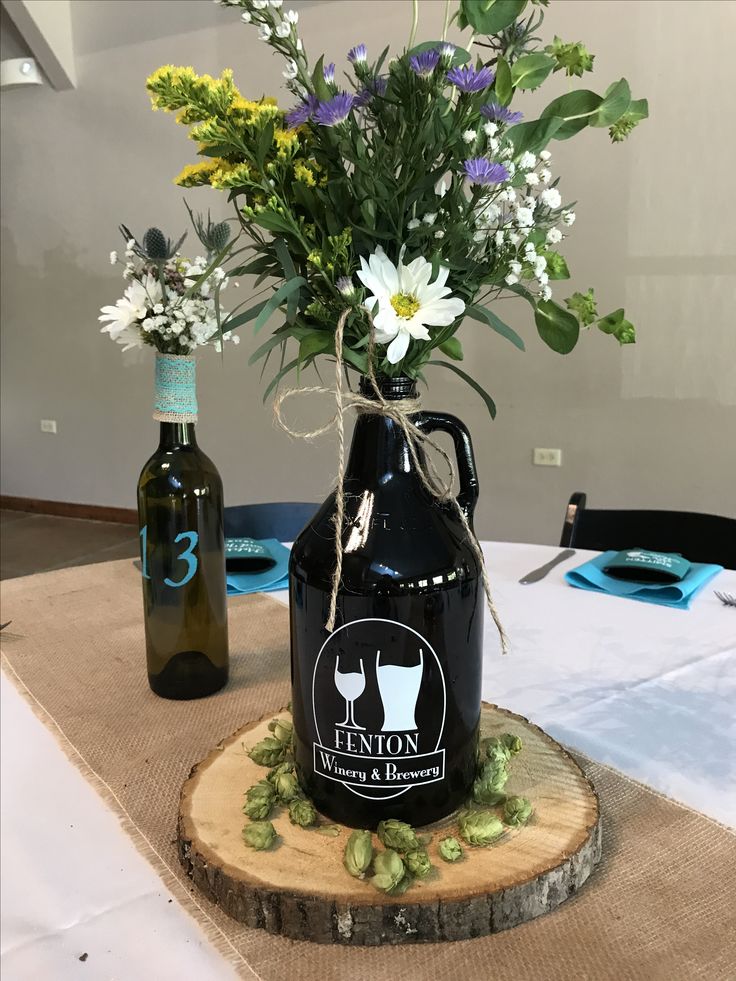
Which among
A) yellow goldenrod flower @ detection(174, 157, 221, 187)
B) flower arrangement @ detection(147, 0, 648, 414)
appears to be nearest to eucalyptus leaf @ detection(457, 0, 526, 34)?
flower arrangement @ detection(147, 0, 648, 414)

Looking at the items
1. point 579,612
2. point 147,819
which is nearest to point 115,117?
point 579,612

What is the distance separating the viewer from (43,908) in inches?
26.6

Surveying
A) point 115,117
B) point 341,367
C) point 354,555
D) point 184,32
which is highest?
point 184,32

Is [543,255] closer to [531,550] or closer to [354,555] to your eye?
[354,555]

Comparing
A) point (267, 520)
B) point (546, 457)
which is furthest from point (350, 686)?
point (546, 457)

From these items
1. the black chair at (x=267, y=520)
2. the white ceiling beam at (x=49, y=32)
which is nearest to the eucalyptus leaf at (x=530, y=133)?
the black chair at (x=267, y=520)

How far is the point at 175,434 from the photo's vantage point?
3.04 feet

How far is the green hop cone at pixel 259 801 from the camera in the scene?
67 cm

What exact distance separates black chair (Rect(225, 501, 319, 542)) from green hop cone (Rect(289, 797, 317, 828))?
3.84ft

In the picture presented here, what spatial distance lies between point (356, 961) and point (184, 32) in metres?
4.59

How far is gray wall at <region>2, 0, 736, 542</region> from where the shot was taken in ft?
10.5

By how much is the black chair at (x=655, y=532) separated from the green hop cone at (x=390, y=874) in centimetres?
116

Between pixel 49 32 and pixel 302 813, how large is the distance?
5.05 meters

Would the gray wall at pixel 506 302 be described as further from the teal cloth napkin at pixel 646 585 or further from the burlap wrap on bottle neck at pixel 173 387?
the burlap wrap on bottle neck at pixel 173 387
